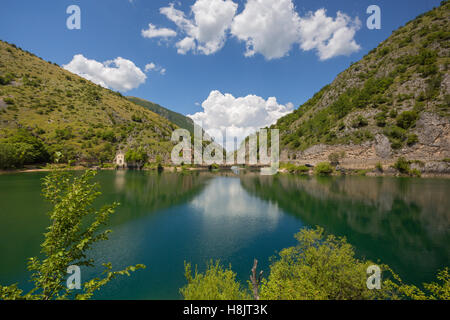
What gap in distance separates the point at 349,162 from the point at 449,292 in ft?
244

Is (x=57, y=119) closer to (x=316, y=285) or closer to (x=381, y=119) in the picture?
(x=316, y=285)

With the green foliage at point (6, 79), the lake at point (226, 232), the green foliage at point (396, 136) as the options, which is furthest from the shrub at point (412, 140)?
the green foliage at point (6, 79)

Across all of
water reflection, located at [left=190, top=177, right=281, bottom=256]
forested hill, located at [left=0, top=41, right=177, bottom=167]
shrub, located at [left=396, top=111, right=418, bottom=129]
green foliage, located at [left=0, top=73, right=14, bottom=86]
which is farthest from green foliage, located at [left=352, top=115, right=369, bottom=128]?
green foliage, located at [left=0, top=73, right=14, bottom=86]

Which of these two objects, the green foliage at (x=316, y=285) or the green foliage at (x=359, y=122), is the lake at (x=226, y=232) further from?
the green foliage at (x=359, y=122)

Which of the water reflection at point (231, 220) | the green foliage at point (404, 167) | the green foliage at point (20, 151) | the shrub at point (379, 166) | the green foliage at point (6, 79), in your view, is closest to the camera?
the water reflection at point (231, 220)

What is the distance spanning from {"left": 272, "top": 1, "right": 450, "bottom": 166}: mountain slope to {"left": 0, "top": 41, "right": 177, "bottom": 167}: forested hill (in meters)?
81.1

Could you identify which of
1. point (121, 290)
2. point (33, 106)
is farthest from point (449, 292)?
point (33, 106)

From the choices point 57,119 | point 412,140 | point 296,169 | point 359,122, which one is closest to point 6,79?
point 57,119

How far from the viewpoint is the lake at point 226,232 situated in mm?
12789

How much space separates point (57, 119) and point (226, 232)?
117471mm

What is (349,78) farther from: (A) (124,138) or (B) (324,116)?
(A) (124,138)

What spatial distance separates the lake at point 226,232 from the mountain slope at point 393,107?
3516 centimetres

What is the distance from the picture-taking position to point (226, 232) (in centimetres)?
1959

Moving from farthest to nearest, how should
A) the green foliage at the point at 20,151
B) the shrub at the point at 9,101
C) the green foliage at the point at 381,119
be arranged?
the shrub at the point at 9,101, the green foliage at the point at 381,119, the green foliage at the point at 20,151
